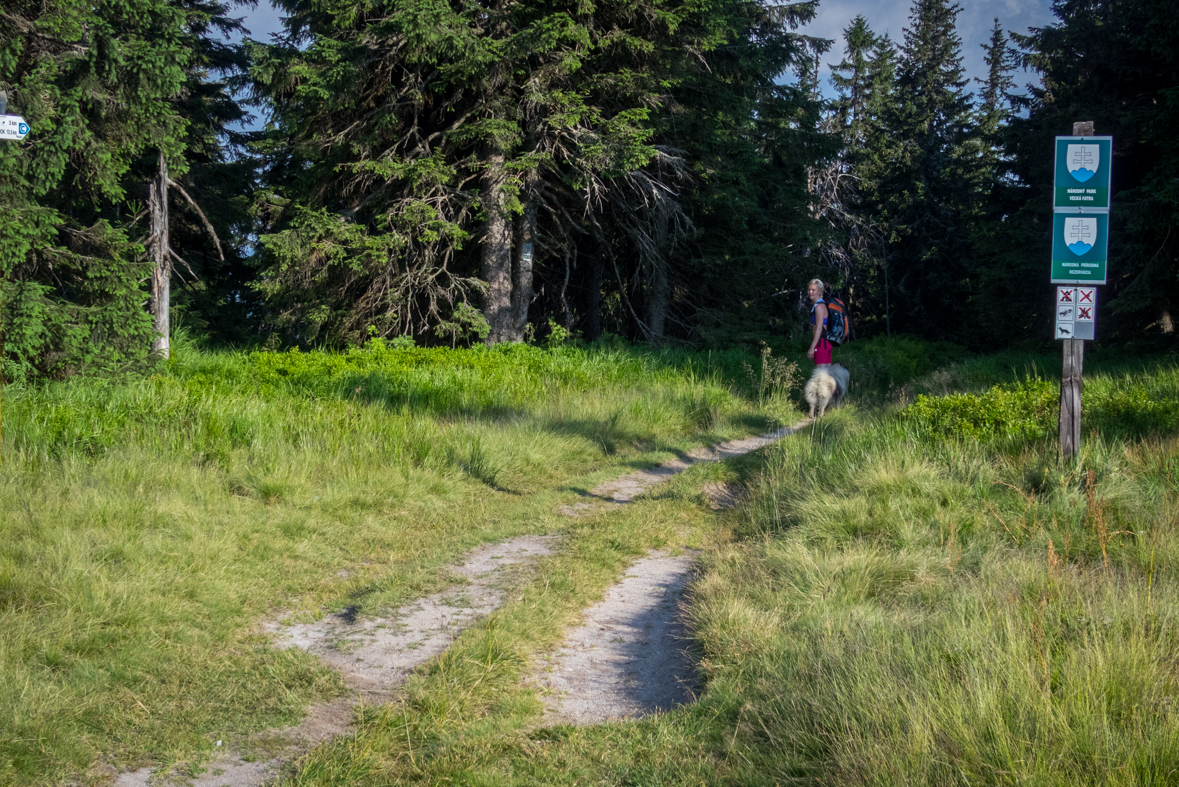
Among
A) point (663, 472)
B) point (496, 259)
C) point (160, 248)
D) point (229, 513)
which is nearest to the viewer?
point (229, 513)

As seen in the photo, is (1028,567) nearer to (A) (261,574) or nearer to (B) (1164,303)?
(A) (261,574)

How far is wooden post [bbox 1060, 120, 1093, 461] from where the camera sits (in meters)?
6.58

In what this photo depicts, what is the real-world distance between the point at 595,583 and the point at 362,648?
171 cm

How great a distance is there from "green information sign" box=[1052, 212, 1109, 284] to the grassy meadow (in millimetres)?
1513

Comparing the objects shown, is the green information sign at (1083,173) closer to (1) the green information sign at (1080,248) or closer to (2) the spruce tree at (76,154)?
(1) the green information sign at (1080,248)

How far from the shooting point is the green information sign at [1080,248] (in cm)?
621

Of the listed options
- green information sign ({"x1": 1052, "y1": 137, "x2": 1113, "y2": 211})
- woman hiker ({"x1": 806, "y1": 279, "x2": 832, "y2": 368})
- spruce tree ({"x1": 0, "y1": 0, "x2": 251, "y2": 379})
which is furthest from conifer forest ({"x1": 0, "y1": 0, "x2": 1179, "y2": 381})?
green information sign ({"x1": 1052, "y1": 137, "x2": 1113, "y2": 211})

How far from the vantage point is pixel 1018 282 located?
81.3 ft

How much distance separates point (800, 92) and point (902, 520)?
19368 millimetres

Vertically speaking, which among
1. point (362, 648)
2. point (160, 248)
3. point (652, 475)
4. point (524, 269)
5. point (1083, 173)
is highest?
point (160, 248)

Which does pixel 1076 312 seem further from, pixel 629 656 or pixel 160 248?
pixel 160 248

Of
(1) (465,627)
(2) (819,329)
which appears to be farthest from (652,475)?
(1) (465,627)

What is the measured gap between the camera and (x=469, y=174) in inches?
727

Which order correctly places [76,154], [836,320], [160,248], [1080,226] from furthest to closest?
[160,248] < [76,154] < [836,320] < [1080,226]
